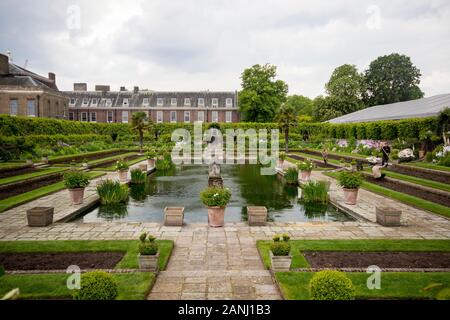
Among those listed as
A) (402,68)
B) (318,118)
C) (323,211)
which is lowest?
(323,211)

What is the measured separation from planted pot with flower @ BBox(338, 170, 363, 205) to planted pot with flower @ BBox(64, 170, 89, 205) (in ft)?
32.7

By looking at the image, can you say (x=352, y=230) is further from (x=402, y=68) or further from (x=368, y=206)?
(x=402, y=68)

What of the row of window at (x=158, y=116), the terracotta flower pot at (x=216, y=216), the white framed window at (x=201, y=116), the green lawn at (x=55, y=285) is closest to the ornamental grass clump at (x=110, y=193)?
the terracotta flower pot at (x=216, y=216)

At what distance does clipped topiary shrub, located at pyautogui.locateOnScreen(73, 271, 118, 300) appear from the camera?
167 inches

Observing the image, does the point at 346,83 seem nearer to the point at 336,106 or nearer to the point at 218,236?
the point at 336,106

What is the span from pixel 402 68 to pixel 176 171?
5808cm

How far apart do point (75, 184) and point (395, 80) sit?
67.9m

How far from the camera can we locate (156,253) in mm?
6605

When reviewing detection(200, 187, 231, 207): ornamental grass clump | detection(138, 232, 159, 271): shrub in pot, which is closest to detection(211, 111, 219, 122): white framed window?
detection(200, 187, 231, 207): ornamental grass clump

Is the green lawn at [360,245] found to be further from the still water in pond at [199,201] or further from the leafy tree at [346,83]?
the leafy tree at [346,83]

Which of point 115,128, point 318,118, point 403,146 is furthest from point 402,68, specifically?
point 115,128

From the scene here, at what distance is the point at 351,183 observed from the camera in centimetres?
1259

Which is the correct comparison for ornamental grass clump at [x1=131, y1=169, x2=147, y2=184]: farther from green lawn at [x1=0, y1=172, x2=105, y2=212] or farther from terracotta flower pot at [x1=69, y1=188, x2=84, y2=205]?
terracotta flower pot at [x1=69, y1=188, x2=84, y2=205]

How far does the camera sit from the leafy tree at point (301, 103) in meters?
98.8
